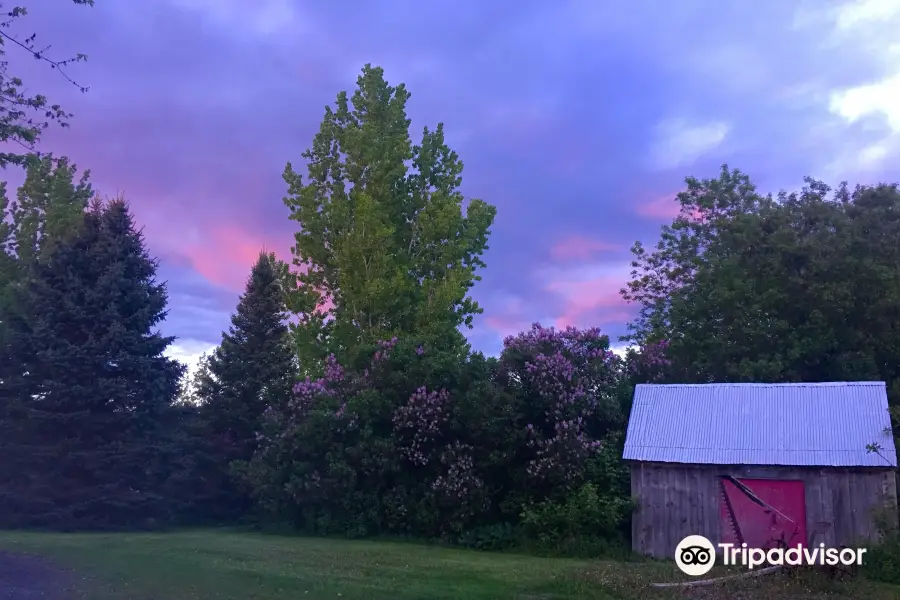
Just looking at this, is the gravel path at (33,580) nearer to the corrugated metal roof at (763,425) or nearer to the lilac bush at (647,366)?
the corrugated metal roof at (763,425)

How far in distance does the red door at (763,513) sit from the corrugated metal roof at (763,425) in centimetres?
59

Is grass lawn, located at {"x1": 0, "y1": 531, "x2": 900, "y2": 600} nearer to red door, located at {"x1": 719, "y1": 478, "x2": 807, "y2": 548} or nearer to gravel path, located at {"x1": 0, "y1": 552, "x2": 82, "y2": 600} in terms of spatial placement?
gravel path, located at {"x1": 0, "y1": 552, "x2": 82, "y2": 600}

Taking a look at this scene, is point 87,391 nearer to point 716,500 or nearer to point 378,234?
point 378,234

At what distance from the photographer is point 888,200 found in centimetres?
2747

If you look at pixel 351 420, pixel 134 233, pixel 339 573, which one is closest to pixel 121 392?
pixel 134 233

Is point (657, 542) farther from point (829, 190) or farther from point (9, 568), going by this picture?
point (829, 190)

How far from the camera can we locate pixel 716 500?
62.1 feet

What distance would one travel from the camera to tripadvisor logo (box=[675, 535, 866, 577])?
590 inches

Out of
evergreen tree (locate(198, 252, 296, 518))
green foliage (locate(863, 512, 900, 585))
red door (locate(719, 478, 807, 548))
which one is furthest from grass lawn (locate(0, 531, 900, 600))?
evergreen tree (locate(198, 252, 296, 518))

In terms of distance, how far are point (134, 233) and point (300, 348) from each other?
26.1 feet

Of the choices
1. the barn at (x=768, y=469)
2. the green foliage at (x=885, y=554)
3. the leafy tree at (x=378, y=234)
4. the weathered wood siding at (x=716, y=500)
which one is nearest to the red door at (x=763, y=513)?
the barn at (x=768, y=469)

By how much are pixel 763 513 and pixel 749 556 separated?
1393 mm

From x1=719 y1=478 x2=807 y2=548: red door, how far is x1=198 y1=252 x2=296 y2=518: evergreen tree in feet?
53.0

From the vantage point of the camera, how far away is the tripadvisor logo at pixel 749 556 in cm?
1499
